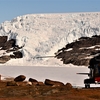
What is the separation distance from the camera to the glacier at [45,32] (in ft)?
174

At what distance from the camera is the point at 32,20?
6128 cm

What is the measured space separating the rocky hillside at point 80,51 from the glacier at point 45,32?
1.48 meters

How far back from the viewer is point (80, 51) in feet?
191

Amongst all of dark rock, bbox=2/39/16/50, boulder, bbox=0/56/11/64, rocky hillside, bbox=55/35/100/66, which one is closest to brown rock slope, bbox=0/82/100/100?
rocky hillside, bbox=55/35/100/66

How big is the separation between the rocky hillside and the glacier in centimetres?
148

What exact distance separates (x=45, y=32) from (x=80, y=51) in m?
6.72

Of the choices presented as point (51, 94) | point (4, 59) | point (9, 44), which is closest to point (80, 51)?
point (4, 59)

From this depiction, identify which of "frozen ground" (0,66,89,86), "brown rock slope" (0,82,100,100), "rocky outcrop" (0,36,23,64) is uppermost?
"rocky outcrop" (0,36,23,64)

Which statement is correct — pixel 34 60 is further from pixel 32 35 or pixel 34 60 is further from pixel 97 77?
pixel 97 77

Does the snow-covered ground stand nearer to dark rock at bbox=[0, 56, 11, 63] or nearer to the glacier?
the glacier

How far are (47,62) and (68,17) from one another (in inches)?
464

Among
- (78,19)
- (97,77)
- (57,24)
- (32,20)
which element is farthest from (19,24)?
(97,77)

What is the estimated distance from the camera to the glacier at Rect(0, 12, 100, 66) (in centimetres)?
5306

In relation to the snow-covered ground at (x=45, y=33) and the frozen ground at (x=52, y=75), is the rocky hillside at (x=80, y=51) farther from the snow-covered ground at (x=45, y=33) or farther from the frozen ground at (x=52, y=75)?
the frozen ground at (x=52, y=75)
